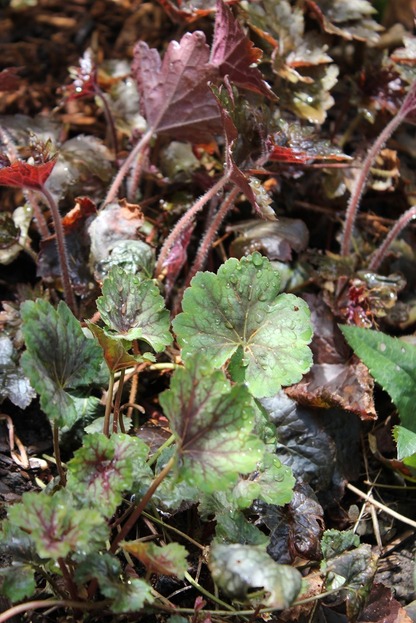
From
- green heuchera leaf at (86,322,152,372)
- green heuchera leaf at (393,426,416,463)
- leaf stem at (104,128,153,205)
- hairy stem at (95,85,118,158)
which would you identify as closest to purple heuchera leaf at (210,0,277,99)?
leaf stem at (104,128,153,205)

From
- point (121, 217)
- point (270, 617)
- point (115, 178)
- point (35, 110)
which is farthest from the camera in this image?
point (35, 110)

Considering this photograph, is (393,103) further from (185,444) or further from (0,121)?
(185,444)

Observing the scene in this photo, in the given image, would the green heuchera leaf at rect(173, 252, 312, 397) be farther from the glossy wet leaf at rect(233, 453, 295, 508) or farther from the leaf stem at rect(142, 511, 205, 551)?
the leaf stem at rect(142, 511, 205, 551)

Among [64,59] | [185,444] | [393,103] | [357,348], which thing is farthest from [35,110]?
[185,444]

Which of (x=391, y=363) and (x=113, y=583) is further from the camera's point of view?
(x=391, y=363)

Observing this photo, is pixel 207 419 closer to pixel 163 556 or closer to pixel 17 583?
pixel 163 556

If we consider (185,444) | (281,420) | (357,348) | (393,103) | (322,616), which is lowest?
(322,616)

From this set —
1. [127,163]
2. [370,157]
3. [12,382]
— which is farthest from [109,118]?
[12,382]
